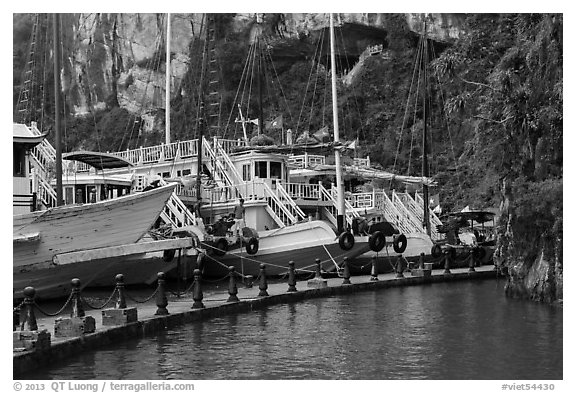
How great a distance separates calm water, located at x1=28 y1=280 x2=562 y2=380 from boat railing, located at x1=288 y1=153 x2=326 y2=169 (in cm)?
1816

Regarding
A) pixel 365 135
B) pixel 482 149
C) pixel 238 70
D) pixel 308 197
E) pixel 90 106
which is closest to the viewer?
pixel 482 149

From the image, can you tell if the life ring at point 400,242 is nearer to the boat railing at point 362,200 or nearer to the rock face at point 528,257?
the boat railing at point 362,200

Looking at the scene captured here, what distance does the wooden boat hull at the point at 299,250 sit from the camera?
81.8 feet

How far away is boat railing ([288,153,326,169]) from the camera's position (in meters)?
36.1

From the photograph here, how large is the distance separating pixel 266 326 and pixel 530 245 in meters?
7.06

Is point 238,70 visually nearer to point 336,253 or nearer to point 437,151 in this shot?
point 437,151

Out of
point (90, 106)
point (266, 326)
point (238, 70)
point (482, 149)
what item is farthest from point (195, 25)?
point (266, 326)

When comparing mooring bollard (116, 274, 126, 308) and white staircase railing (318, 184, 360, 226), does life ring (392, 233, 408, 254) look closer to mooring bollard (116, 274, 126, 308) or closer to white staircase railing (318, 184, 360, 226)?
white staircase railing (318, 184, 360, 226)

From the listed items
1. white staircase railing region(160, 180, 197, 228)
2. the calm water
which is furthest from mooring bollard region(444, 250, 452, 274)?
white staircase railing region(160, 180, 197, 228)

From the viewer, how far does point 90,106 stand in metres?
67.4

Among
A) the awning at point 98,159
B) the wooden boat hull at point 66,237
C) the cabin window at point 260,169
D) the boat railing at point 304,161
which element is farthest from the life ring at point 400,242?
the wooden boat hull at point 66,237

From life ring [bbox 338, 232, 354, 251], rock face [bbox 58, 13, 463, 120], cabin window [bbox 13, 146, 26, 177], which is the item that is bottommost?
life ring [bbox 338, 232, 354, 251]

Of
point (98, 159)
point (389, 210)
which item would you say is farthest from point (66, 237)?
point (389, 210)

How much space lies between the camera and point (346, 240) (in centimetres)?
2445
